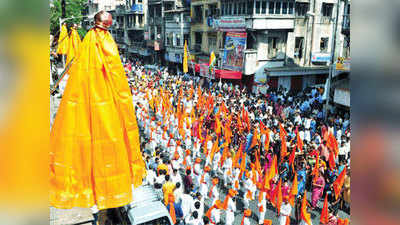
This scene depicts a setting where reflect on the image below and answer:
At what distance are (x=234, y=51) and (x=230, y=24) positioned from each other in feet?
7.63

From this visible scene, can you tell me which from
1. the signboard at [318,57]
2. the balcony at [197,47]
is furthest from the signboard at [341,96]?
the balcony at [197,47]

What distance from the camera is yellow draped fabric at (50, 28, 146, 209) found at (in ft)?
11.7

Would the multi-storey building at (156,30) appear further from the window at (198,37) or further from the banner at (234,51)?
the banner at (234,51)

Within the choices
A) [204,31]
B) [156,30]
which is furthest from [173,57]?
[156,30]

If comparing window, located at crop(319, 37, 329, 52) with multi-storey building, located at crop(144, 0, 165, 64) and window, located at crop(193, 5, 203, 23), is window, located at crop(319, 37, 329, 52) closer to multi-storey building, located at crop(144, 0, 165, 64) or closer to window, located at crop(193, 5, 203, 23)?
window, located at crop(193, 5, 203, 23)

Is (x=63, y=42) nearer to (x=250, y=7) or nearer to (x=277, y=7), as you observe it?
(x=250, y=7)

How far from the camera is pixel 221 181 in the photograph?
36.1ft

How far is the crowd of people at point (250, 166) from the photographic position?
7.95m

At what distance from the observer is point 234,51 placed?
2405 cm

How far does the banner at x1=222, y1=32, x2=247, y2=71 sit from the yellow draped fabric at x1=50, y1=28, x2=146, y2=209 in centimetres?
2004

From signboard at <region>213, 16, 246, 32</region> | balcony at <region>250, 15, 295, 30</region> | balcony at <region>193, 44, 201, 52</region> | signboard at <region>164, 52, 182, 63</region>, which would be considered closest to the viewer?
balcony at <region>250, 15, 295, 30</region>

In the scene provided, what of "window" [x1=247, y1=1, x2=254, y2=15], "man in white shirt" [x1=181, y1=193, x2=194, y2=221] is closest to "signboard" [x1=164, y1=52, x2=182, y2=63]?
"window" [x1=247, y1=1, x2=254, y2=15]
